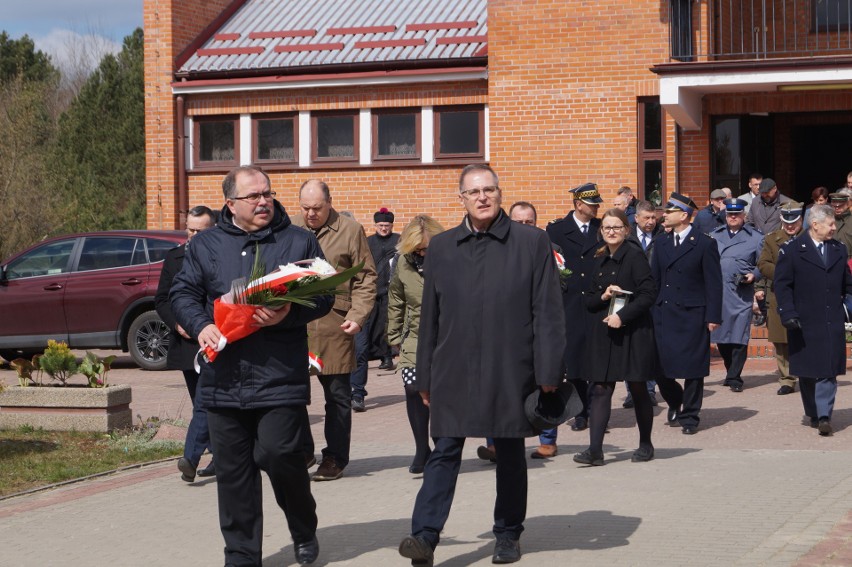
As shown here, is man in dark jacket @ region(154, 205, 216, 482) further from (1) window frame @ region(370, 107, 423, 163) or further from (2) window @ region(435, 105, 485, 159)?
(1) window frame @ region(370, 107, 423, 163)

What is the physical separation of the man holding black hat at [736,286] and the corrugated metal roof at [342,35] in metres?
8.81

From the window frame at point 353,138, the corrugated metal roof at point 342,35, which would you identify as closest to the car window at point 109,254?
the window frame at point 353,138

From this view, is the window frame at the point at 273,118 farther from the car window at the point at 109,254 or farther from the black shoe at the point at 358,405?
the black shoe at the point at 358,405

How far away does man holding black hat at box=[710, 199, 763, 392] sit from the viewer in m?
14.5

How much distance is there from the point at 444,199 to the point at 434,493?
16638mm

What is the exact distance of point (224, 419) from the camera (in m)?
6.61

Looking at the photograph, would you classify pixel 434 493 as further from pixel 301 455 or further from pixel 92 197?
pixel 92 197

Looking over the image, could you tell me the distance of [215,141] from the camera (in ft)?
82.3

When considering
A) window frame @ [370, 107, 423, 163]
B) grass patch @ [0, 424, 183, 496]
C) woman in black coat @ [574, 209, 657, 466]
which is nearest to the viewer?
grass patch @ [0, 424, 183, 496]

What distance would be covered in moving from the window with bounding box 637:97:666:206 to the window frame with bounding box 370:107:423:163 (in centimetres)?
410

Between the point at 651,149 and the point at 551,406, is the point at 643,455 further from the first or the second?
the point at 651,149

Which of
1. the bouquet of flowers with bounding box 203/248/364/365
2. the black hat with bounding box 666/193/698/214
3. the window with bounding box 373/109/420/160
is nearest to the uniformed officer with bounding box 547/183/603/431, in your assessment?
the black hat with bounding box 666/193/698/214

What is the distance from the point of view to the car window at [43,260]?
1855 cm

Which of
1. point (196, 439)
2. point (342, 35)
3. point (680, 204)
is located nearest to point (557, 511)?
point (196, 439)
